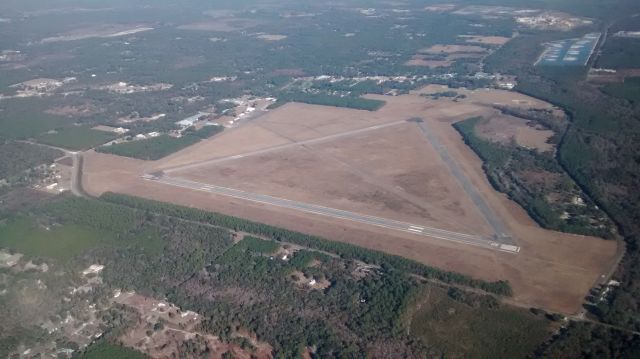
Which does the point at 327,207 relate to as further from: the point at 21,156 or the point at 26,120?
the point at 26,120

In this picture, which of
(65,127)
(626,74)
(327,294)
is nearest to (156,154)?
(65,127)

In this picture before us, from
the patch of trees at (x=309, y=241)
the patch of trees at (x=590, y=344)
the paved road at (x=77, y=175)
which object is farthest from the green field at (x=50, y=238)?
the patch of trees at (x=590, y=344)

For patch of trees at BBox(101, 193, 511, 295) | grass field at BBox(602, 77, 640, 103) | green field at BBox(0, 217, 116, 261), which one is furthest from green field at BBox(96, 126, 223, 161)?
grass field at BBox(602, 77, 640, 103)

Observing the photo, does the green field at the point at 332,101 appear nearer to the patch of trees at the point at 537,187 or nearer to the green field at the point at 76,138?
the patch of trees at the point at 537,187

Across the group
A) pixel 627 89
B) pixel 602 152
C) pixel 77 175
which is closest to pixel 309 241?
pixel 77 175

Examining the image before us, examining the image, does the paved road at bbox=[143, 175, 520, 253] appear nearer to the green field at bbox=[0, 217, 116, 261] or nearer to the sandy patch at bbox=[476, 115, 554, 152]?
the green field at bbox=[0, 217, 116, 261]
